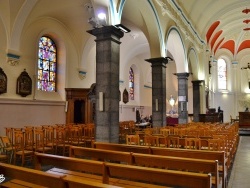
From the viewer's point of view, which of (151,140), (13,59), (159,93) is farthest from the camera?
(159,93)

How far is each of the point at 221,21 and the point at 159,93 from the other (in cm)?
1155

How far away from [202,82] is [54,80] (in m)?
10.6

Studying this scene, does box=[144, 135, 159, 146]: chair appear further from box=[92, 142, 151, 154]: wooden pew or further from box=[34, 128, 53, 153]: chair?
box=[34, 128, 53, 153]: chair

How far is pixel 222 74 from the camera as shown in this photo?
26.6 meters

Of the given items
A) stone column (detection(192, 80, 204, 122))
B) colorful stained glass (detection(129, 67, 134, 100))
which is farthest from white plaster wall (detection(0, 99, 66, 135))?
stone column (detection(192, 80, 204, 122))

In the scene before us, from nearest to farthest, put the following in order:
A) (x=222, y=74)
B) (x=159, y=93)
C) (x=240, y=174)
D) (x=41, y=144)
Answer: (x=240, y=174)
(x=41, y=144)
(x=159, y=93)
(x=222, y=74)

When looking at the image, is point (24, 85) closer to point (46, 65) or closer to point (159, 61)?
point (46, 65)

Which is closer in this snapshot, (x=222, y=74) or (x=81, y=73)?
(x=81, y=73)

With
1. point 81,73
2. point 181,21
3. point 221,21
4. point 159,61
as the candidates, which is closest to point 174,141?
point 159,61

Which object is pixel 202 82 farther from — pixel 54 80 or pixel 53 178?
pixel 53 178

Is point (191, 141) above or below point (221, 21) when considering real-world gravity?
below

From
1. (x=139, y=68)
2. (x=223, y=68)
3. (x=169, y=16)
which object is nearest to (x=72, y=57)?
(x=169, y=16)

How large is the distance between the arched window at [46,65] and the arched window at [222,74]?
1948cm

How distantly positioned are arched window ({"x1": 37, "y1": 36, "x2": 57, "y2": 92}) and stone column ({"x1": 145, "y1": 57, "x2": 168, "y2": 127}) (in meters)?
4.89
